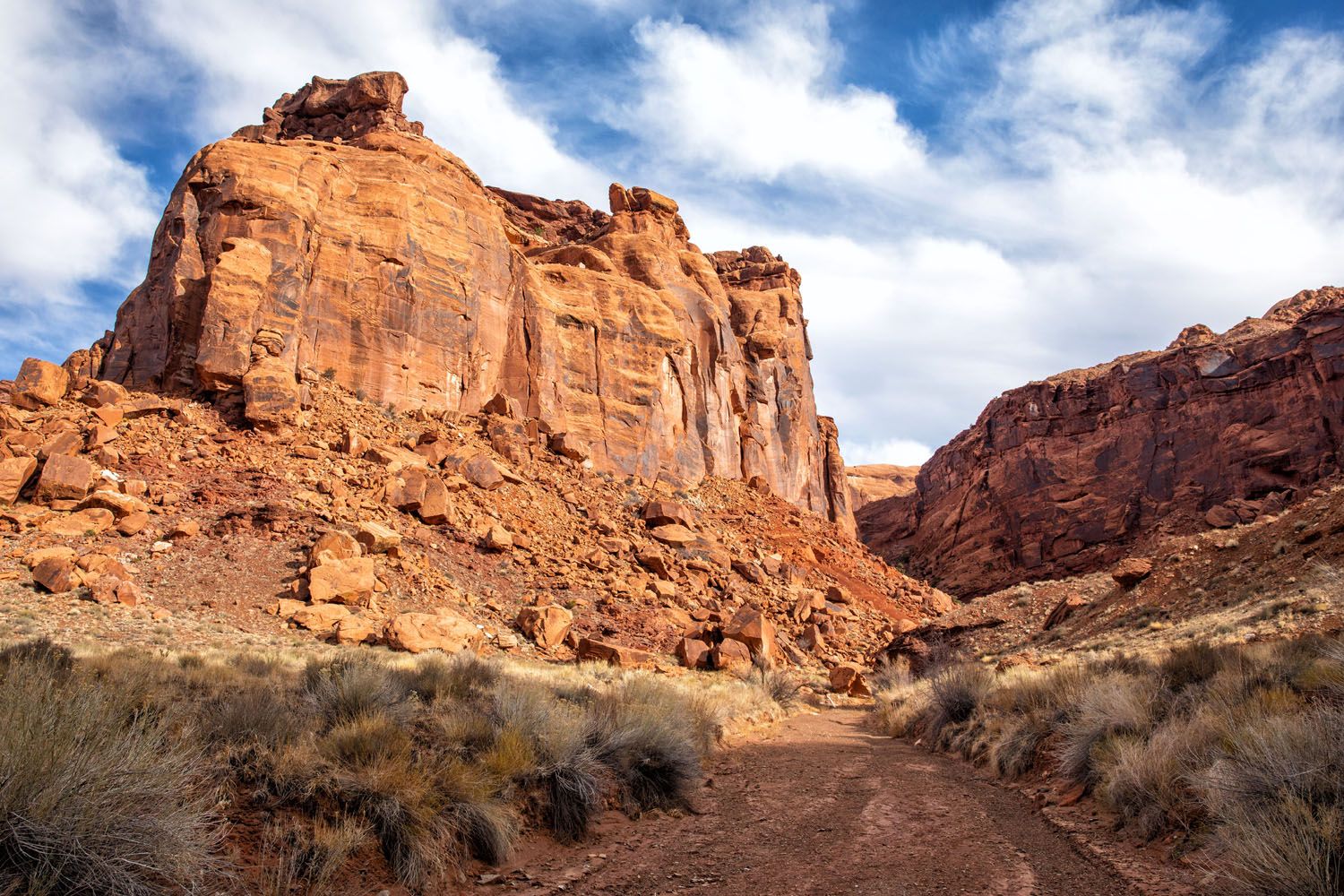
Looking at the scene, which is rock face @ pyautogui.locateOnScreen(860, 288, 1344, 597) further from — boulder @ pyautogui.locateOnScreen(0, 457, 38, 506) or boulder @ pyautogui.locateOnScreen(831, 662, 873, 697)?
boulder @ pyautogui.locateOnScreen(0, 457, 38, 506)

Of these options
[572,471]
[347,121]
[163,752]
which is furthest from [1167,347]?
[163,752]

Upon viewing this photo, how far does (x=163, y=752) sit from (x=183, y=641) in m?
12.2

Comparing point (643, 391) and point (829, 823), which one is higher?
point (643, 391)

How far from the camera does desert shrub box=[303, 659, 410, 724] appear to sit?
313 inches

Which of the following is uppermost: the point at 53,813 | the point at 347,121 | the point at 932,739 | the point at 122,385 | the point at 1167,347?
the point at 347,121

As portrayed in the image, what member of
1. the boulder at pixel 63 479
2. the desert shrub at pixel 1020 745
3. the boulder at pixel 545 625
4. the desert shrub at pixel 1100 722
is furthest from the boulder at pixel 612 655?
the boulder at pixel 63 479

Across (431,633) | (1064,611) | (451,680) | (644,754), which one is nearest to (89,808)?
(644,754)

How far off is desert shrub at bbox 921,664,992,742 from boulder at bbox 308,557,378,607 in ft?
47.6

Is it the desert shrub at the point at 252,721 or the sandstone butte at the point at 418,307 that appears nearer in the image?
the desert shrub at the point at 252,721

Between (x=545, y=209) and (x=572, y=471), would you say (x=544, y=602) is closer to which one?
(x=572, y=471)

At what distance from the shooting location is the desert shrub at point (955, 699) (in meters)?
14.0

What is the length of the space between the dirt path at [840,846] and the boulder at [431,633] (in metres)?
9.80

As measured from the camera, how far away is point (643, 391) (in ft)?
142

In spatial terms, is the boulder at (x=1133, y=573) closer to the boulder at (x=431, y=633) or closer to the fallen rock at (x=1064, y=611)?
the fallen rock at (x=1064, y=611)
